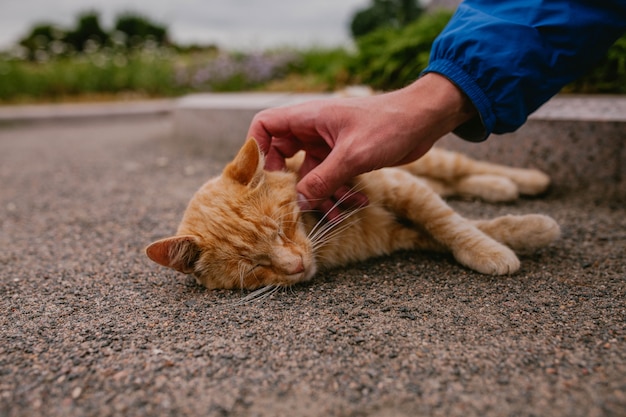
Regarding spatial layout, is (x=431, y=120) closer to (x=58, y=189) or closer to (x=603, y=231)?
(x=603, y=231)

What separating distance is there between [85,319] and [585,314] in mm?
1858

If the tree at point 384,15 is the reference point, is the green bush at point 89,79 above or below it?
below

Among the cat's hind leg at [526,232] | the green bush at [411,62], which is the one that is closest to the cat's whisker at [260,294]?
the cat's hind leg at [526,232]

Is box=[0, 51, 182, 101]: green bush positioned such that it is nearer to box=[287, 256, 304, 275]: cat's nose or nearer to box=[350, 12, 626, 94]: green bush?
box=[350, 12, 626, 94]: green bush

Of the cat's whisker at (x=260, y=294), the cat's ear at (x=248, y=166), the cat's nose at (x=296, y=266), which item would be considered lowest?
the cat's whisker at (x=260, y=294)

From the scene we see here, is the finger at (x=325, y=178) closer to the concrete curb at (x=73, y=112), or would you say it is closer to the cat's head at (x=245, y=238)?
the cat's head at (x=245, y=238)

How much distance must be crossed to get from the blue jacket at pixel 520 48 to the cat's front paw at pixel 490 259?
52cm

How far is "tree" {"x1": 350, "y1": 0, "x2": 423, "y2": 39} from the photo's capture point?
688cm

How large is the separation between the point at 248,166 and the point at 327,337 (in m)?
0.79

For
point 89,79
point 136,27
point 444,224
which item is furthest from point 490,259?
point 136,27

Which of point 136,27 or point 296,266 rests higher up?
point 136,27

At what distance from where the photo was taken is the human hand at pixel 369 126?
174 cm

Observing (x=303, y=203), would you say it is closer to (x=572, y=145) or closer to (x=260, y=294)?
(x=260, y=294)

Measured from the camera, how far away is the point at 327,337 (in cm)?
153
